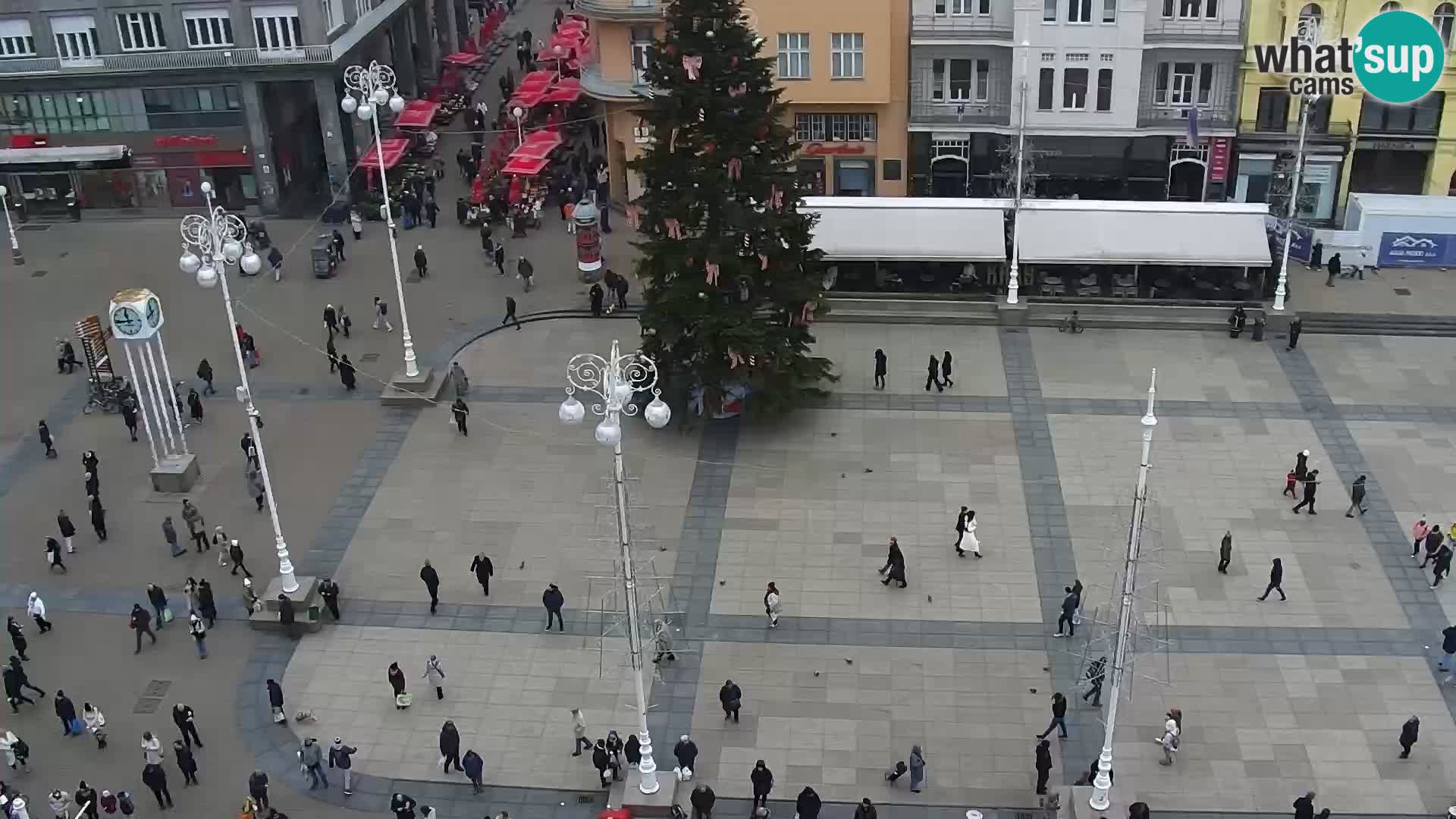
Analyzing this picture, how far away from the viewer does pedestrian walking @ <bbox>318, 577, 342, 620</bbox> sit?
33906 millimetres

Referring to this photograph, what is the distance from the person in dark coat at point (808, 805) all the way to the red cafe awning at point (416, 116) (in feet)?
136

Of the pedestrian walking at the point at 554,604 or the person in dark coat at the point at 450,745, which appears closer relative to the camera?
the person in dark coat at the point at 450,745

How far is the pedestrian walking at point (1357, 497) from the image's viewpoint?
36406 mm

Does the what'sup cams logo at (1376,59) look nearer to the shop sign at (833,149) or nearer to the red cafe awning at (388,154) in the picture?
the shop sign at (833,149)

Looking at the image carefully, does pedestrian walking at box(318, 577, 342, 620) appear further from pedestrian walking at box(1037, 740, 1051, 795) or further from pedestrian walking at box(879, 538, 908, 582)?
pedestrian walking at box(1037, 740, 1051, 795)

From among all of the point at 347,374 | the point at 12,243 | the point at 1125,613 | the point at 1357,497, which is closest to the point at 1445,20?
the point at 1357,497

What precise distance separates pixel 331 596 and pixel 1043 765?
53.0 ft

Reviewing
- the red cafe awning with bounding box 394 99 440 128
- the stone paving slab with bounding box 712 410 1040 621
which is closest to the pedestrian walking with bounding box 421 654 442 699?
the stone paving slab with bounding box 712 410 1040 621

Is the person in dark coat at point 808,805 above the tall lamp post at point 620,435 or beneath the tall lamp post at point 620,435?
beneath

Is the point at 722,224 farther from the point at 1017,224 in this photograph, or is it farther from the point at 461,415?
the point at 1017,224

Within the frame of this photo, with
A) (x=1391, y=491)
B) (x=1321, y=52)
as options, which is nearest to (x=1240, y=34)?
(x=1321, y=52)

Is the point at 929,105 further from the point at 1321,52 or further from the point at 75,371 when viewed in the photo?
the point at 75,371

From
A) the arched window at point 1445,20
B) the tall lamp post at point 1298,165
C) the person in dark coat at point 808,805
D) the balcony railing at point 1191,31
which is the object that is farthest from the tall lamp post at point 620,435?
the arched window at point 1445,20

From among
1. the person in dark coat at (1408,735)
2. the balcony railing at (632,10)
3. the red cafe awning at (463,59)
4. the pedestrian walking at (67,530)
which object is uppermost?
the balcony railing at (632,10)
